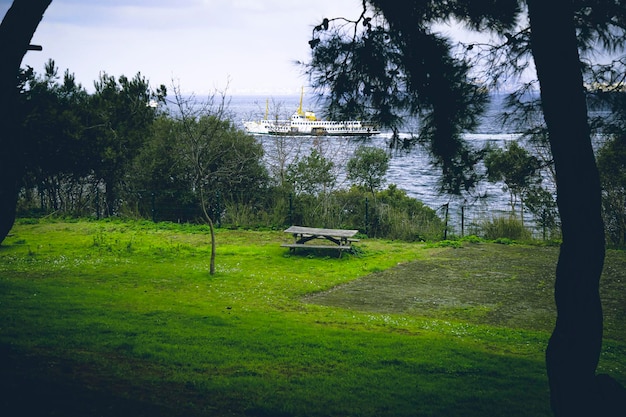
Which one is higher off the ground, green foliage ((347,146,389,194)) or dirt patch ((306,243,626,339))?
green foliage ((347,146,389,194))

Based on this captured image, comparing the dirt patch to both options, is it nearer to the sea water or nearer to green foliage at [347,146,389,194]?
the sea water

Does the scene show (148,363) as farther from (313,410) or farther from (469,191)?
(469,191)

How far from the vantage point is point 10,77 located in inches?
189

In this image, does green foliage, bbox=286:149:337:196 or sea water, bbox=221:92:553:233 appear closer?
sea water, bbox=221:92:553:233

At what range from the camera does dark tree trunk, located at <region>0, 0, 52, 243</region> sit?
4.73 m

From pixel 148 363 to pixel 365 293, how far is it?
567 centimetres

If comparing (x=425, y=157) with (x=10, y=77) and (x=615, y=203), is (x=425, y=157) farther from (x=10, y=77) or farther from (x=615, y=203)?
(x=615, y=203)

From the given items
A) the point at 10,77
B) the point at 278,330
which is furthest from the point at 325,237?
the point at 10,77

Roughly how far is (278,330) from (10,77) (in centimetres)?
460

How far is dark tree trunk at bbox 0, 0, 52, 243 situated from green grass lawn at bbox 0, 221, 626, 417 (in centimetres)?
156

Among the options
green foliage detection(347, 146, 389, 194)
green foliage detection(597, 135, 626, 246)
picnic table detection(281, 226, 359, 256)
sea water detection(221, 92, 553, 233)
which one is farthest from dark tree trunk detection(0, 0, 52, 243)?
green foliage detection(347, 146, 389, 194)

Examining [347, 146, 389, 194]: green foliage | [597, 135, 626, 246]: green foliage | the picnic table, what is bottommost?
the picnic table

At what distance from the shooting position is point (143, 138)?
23.7m

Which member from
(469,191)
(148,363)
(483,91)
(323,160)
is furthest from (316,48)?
(323,160)
